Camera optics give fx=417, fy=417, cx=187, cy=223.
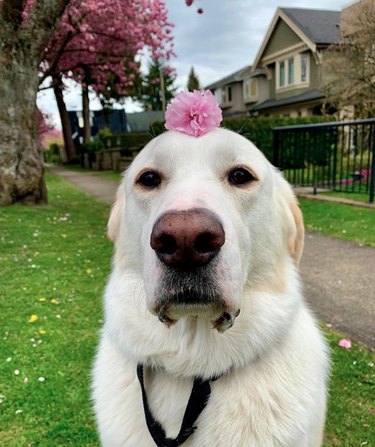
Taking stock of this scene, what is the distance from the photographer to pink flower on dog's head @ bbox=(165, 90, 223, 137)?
188 centimetres

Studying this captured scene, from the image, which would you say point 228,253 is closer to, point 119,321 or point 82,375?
point 119,321

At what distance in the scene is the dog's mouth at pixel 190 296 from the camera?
4.66ft

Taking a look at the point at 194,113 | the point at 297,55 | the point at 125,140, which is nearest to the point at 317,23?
the point at 297,55

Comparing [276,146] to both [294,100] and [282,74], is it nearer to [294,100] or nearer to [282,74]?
[294,100]

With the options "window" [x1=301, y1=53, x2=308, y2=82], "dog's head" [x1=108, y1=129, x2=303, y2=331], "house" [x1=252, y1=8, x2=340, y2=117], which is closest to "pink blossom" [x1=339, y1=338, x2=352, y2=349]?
"dog's head" [x1=108, y1=129, x2=303, y2=331]

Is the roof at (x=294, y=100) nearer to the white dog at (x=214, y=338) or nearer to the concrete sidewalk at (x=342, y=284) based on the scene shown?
the concrete sidewalk at (x=342, y=284)

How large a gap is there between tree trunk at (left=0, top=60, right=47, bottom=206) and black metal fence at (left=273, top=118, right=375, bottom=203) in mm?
5980

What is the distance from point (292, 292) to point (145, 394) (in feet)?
2.66

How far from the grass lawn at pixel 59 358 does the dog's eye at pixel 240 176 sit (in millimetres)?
1680

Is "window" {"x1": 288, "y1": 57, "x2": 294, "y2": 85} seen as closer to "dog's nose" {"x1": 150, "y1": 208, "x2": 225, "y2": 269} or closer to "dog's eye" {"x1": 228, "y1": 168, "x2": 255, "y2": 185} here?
"dog's eye" {"x1": 228, "y1": 168, "x2": 255, "y2": 185}

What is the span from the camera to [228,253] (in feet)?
4.76

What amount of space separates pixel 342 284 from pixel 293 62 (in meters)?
29.2

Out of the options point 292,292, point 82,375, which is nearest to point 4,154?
point 82,375

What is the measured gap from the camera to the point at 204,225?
4.37 ft
